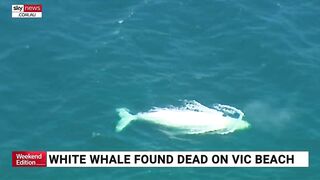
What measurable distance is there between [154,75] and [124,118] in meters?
15.6

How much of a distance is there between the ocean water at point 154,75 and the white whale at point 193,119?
1527 mm

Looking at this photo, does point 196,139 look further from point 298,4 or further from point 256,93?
point 298,4

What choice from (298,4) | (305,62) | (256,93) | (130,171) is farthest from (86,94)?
(298,4)

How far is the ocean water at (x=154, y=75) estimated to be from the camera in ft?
465

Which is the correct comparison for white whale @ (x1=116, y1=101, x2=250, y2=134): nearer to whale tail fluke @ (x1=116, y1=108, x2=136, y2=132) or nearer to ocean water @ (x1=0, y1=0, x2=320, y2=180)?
whale tail fluke @ (x1=116, y1=108, x2=136, y2=132)

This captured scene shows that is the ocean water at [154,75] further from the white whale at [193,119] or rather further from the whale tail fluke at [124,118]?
the white whale at [193,119]

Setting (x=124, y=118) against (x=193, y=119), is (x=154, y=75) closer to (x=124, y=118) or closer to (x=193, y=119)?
(x=124, y=118)

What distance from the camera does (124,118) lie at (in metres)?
146

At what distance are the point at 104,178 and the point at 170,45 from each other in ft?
140

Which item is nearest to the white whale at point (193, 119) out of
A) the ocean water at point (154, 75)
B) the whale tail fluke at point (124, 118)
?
the whale tail fluke at point (124, 118)

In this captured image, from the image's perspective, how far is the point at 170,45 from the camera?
16562 centimetres

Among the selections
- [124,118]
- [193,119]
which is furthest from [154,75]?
[193,119]

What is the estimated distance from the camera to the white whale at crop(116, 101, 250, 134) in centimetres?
14600

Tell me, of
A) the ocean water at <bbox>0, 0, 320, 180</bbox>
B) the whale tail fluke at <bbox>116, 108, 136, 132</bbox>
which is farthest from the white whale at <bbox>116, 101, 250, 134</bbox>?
the ocean water at <bbox>0, 0, 320, 180</bbox>
